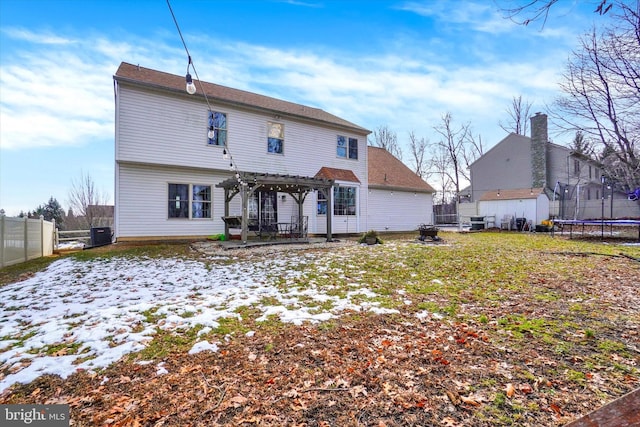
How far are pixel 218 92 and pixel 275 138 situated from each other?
3.18 meters

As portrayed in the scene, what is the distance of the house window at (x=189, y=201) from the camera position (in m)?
12.2

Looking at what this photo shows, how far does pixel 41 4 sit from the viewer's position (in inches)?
278

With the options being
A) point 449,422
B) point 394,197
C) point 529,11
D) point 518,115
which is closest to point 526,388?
point 449,422

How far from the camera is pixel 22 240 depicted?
9.41m

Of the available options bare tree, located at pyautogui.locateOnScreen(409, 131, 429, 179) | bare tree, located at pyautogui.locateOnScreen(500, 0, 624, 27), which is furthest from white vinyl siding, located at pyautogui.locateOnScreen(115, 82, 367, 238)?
bare tree, located at pyautogui.locateOnScreen(409, 131, 429, 179)

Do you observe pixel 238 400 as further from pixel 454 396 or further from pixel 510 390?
pixel 510 390

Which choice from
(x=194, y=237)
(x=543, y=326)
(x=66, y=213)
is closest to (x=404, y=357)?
(x=543, y=326)

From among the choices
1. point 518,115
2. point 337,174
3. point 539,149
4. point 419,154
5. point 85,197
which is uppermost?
point 518,115

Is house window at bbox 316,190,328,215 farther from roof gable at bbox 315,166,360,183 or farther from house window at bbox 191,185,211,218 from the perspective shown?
house window at bbox 191,185,211,218

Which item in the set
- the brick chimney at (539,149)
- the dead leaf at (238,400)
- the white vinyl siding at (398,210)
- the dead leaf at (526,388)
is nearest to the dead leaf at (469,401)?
the dead leaf at (526,388)

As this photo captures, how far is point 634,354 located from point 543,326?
818 millimetres

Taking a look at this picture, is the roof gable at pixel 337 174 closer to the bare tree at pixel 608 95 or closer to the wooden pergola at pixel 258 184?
the wooden pergola at pixel 258 184

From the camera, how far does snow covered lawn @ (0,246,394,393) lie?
3277mm

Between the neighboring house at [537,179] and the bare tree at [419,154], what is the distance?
6.88m
